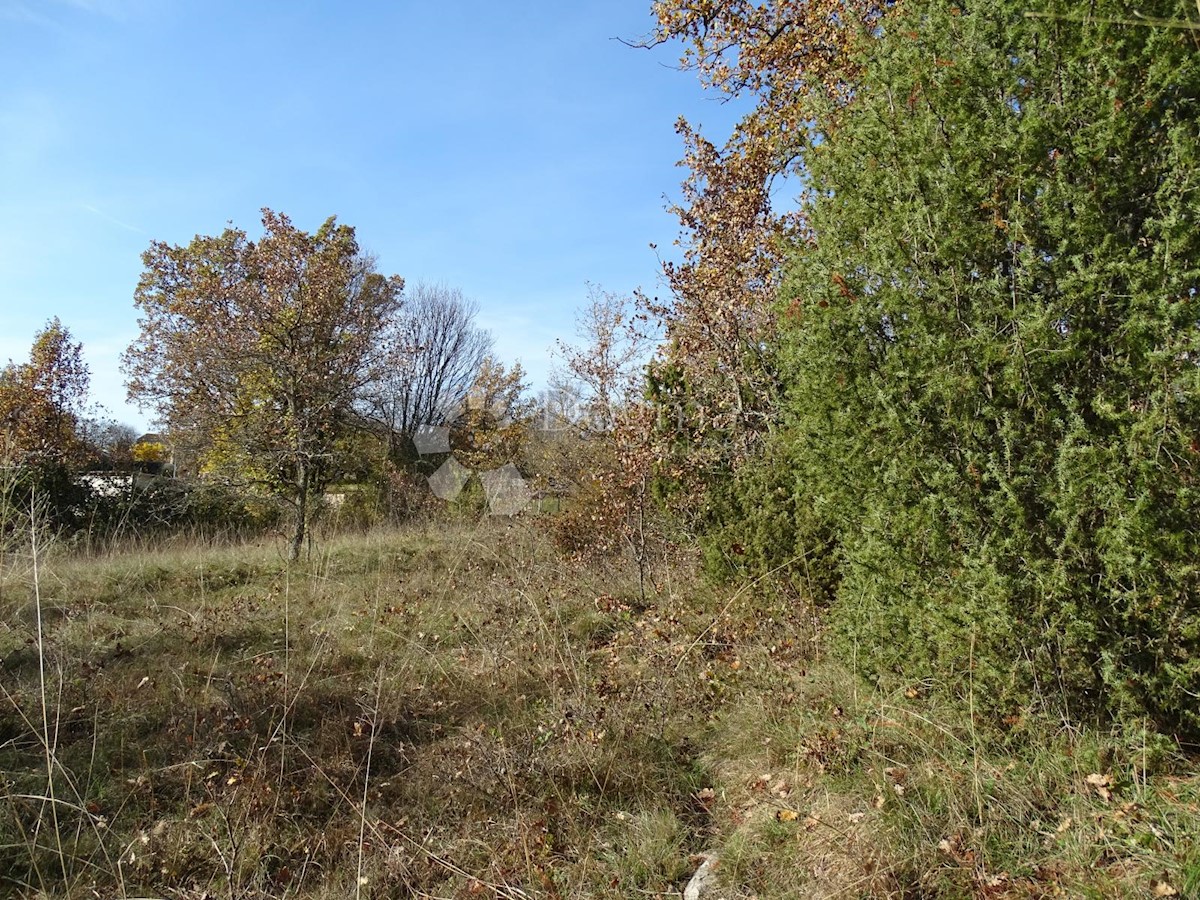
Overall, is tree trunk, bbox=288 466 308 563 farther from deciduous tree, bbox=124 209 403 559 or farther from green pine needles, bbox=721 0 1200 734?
green pine needles, bbox=721 0 1200 734

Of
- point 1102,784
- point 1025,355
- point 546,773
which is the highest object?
point 1025,355

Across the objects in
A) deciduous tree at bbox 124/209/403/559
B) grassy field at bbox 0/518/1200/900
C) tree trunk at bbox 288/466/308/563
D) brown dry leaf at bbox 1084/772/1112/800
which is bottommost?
grassy field at bbox 0/518/1200/900

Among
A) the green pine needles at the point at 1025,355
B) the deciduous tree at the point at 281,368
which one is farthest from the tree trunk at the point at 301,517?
the green pine needles at the point at 1025,355

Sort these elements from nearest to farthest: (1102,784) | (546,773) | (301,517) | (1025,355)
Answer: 1. (1102,784)
2. (1025,355)
3. (546,773)
4. (301,517)

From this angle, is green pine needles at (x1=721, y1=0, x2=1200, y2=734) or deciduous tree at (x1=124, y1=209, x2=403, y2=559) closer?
green pine needles at (x1=721, y1=0, x2=1200, y2=734)

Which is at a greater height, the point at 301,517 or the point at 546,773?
the point at 301,517

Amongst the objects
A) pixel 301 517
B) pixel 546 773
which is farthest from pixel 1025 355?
pixel 301 517

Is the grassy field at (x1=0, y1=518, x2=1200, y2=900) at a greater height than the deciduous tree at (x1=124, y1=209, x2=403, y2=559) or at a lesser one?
lesser

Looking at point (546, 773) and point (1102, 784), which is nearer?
point (1102, 784)

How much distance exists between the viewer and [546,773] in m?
3.35

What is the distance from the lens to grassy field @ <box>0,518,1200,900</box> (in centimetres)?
238

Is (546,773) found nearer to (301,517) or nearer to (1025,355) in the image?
(1025,355)

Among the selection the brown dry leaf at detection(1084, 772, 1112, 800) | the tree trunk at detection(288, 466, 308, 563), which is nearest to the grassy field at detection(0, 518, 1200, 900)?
the brown dry leaf at detection(1084, 772, 1112, 800)

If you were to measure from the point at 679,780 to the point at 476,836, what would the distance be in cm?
98
